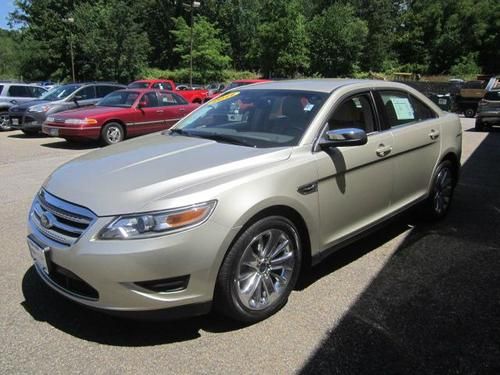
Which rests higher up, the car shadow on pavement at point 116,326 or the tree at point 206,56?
the tree at point 206,56

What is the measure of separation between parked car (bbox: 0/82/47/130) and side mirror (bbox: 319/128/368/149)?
14781mm

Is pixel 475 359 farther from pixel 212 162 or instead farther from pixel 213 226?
pixel 212 162

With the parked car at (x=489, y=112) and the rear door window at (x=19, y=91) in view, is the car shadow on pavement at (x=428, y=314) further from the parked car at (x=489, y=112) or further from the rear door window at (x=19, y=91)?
the rear door window at (x=19, y=91)

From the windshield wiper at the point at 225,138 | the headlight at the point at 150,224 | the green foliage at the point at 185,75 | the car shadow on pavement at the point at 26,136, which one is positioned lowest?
the car shadow on pavement at the point at 26,136

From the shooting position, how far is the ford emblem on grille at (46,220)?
3.09 metres

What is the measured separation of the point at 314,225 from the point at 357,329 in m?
0.78

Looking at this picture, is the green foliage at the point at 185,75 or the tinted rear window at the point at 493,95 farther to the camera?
the green foliage at the point at 185,75

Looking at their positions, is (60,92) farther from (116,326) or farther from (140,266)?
(140,266)

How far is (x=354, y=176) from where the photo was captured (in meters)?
3.91

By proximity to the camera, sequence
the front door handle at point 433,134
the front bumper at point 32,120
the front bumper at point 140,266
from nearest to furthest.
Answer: the front bumper at point 140,266, the front door handle at point 433,134, the front bumper at point 32,120

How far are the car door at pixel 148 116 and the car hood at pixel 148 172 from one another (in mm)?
8870

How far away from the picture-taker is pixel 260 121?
407 centimetres

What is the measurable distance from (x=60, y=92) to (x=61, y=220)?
1320 centimetres

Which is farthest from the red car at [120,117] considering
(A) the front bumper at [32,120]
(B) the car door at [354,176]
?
(B) the car door at [354,176]
